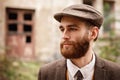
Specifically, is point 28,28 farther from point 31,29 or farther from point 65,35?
point 65,35

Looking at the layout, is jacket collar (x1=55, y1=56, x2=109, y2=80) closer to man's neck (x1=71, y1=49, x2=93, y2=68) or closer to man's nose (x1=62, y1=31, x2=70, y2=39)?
man's neck (x1=71, y1=49, x2=93, y2=68)

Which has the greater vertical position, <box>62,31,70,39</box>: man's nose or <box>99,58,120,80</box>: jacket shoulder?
<box>62,31,70,39</box>: man's nose

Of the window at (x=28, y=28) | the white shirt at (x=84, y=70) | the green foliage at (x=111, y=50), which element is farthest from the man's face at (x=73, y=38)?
the window at (x=28, y=28)

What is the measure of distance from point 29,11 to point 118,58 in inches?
223

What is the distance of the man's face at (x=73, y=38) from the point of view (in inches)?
139

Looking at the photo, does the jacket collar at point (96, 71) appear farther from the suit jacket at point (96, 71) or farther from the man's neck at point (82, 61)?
the man's neck at point (82, 61)

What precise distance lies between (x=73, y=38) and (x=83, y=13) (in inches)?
9.1

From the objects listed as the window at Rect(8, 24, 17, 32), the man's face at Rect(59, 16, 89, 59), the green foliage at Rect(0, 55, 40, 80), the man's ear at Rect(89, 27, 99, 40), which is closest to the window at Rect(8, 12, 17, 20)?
the window at Rect(8, 24, 17, 32)

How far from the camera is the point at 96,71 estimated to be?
3.70m

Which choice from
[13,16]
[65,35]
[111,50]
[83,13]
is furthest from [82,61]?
[13,16]

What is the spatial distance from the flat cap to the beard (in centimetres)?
19

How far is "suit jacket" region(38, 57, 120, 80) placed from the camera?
3.71 metres

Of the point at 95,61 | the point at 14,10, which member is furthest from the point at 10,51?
the point at 95,61

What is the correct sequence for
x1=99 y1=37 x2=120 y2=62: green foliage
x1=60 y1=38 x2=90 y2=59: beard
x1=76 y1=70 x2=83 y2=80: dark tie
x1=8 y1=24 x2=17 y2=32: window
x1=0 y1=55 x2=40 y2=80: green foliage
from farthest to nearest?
x1=8 y1=24 x2=17 y2=32: window
x1=0 y1=55 x2=40 y2=80: green foliage
x1=99 y1=37 x2=120 y2=62: green foliage
x1=76 y1=70 x2=83 y2=80: dark tie
x1=60 y1=38 x2=90 y2=59: beard
